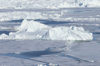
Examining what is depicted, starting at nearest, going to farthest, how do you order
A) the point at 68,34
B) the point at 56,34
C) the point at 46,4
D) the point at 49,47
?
1. the point at 49,47
2. the point at 68,34
3. the point at 56,34
4. the point at 46,4

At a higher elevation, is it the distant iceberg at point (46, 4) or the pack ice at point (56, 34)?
the pack ice at point (56, 34)

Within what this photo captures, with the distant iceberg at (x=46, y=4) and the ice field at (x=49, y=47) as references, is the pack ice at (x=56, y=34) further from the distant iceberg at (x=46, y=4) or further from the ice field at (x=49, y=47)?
the distant iceberg at (x=46, y=4)

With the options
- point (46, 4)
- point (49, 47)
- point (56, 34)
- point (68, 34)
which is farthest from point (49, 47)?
point (46, 4)

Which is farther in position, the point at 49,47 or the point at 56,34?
the point at 56,34

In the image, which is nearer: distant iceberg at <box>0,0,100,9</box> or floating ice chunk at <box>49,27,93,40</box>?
floating ice chunk at <box>49,27,93,40</box>

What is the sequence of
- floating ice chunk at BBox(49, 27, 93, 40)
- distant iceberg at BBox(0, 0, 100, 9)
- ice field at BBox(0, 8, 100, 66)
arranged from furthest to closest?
distant iceberg at BBox(0, 0, 100, 9) < floating ice chunk at BBox(49, 27, 93, 40) < ice field at BBox(0, 8, 100, 66)

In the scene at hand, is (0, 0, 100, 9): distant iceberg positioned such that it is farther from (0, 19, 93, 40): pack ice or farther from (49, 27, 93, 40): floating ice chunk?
(49, 27, 93, 40): floating ice chunk

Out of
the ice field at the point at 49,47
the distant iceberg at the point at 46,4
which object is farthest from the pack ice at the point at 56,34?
the distant iceberg at the point at 46,4

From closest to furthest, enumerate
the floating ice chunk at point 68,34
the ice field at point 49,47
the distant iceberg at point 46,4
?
the ice field at point 49,47 < the floating ice chunk at point 68,34 < the distant iceberg at point 46,4

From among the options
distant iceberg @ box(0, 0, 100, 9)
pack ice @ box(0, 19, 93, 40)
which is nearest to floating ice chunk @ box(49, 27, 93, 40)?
pack ice @ box(0, 19, 93, 40)

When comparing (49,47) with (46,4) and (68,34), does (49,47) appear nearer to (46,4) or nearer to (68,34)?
(68,34)

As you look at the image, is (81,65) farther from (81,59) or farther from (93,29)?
(93,29)

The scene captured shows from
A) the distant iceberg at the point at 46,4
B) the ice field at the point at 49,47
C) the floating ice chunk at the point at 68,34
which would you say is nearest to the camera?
the ice field at the point at 49,47
